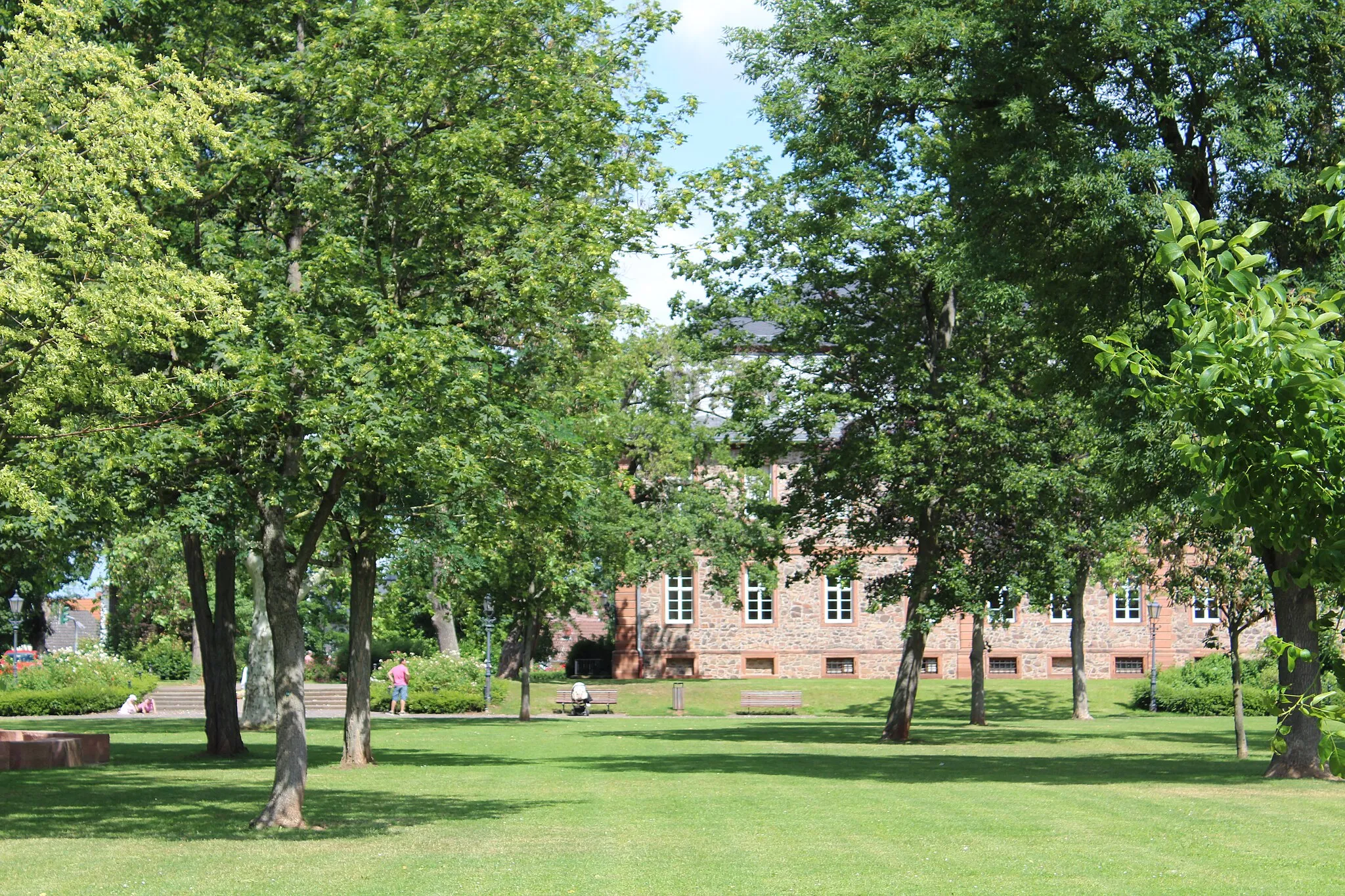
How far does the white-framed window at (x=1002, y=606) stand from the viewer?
91.9 feet

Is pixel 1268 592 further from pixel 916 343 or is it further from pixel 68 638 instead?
pixel 68 638

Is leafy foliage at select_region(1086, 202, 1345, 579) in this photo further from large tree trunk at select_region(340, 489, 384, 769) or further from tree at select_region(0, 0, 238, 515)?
large tree trunk at select_region(340, 489, 384, 769)

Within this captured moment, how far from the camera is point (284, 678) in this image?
14.6 m

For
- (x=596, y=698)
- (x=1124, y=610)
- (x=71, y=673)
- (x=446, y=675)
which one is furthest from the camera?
(x=1124, y=610)

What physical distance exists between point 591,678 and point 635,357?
1675cm

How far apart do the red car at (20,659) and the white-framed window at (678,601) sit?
22.4 m

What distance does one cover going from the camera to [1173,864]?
1177 centimetres

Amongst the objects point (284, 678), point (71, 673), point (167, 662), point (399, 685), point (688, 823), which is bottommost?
point (688, 823)

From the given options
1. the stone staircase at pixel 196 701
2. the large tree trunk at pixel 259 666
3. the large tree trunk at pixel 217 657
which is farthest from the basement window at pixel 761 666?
→ the large tree trunk at pixel 217 657

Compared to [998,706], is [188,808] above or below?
above

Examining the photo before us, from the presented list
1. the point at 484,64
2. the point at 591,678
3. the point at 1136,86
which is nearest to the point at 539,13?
the point at 484,64

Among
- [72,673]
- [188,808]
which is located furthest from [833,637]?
[188,808]

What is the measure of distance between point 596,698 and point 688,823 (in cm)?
3086

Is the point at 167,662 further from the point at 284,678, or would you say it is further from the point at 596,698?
the point at 284,678
